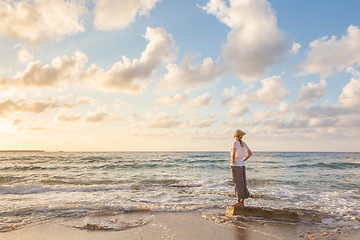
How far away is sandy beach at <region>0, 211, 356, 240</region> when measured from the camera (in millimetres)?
4734

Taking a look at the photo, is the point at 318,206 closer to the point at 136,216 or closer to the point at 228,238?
the point at 228,238

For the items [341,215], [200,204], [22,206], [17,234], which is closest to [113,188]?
[22,206]

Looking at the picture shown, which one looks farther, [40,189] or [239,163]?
[40,189]

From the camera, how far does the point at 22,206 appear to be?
7359mm

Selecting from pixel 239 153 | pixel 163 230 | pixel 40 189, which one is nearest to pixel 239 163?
pixel 239 153

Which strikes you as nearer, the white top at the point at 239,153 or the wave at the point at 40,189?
the white top at the point at 239,153

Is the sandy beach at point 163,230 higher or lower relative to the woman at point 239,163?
lower

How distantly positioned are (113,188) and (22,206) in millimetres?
4875

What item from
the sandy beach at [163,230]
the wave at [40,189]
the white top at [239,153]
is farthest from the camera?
the wave at [40,189]

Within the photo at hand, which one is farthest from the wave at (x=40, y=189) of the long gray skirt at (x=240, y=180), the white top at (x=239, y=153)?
the white top at (x=239, y=153)

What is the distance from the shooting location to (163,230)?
16.9ft

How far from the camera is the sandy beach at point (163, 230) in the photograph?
15.5 ft

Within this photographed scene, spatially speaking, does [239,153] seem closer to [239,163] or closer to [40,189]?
[239,163]

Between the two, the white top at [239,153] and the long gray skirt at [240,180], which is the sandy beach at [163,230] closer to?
the long gray skirt at [240,180]
